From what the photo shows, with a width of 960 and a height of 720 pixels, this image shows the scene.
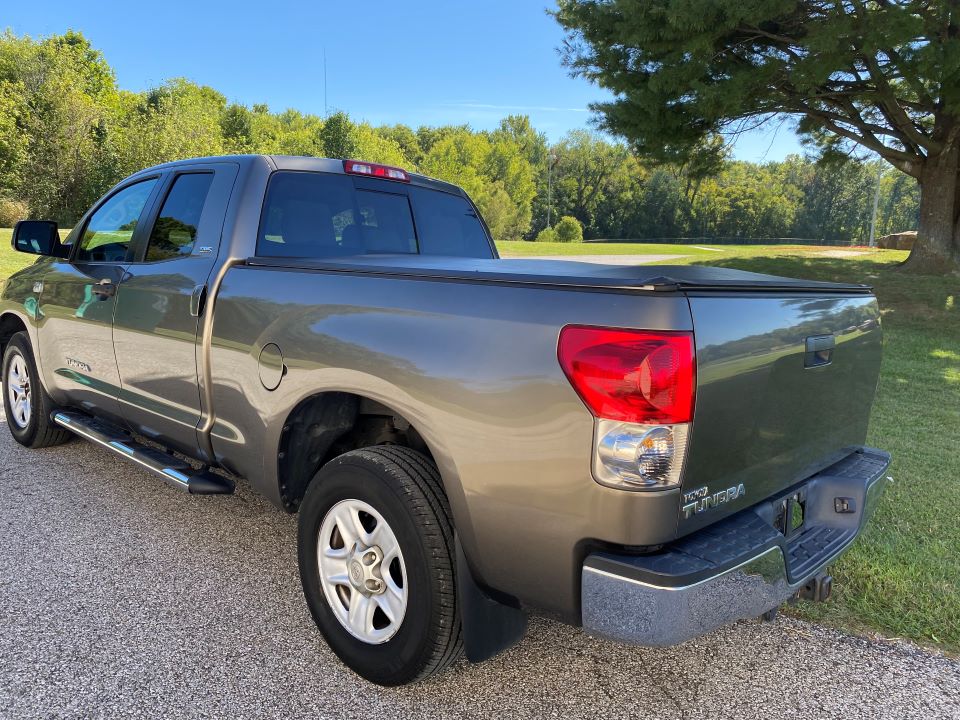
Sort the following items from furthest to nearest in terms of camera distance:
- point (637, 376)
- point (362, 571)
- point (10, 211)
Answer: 1. point (10, 211)
2. point (362, 571)
3. point (637, 376)

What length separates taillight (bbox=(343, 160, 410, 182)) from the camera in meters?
3.76

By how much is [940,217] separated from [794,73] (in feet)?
19.7

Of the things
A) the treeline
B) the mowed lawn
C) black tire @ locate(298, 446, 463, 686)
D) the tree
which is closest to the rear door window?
black tire @ locate(298, 446, 463, 686)

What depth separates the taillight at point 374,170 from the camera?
376 centimetres

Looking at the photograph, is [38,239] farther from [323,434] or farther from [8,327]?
[323,434]

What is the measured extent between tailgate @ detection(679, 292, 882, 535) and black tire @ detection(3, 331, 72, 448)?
4.47 metres

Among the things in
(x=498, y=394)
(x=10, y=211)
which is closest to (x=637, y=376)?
(x=498, y=394)

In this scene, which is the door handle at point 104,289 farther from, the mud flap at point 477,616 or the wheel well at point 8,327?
the mud flap at point 477,616

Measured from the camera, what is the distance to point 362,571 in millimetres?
2461

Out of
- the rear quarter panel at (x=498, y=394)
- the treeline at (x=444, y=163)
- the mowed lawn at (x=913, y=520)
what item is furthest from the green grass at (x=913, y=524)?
the treeline at (x=444, y=163)

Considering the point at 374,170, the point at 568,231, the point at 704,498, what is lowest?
the point at 568,231

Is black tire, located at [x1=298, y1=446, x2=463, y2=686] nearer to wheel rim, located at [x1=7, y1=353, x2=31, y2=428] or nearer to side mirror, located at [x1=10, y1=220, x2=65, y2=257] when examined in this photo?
side mirror, located at [x1=10, y1=220, x2=65, y2=257]

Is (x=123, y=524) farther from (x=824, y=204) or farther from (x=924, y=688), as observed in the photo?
(x=824, y=204)

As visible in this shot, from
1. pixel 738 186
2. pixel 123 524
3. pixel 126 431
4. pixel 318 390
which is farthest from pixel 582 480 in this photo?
pixel 738 186
